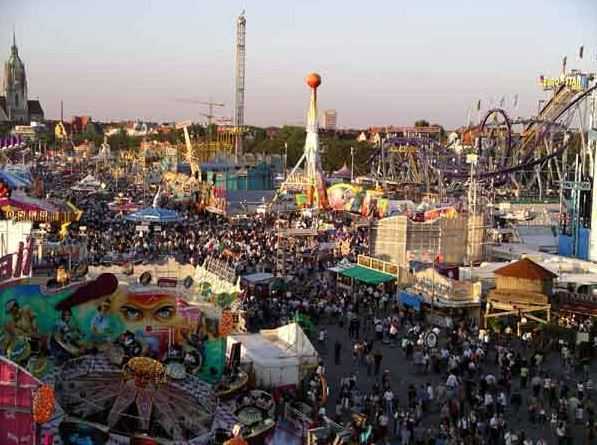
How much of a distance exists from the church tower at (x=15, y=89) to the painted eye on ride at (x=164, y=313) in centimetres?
11547

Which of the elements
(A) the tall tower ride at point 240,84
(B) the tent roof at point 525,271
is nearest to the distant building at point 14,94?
(A) the tall tower ride at point 240,84

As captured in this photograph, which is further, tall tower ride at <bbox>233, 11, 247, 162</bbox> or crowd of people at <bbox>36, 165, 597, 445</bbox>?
tall tower ride at <bbox>233, 11, 247, 162</bbox>

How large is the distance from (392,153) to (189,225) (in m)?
27.6

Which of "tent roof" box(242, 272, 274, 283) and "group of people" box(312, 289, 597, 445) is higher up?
"tent roof" box(242, 272, 274, 283)

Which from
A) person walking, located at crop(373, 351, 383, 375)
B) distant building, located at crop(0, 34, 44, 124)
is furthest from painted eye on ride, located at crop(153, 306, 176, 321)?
distant building, located at crop(0, 34, 44, 124)

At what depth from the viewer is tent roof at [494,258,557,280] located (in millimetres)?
18703

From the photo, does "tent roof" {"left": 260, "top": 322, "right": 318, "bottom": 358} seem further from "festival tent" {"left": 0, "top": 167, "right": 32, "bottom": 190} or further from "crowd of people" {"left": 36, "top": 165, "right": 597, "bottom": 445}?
"festival tent" {"left": 0, "top": 167, "right": 32, "bottom": 190}

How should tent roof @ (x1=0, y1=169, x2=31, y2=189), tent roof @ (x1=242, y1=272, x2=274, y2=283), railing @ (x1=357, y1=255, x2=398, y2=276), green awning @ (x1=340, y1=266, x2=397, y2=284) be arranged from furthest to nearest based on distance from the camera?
tent roof @ (x1=0, y1=169, x2=31, y2=189)
railing @ (x1=357, y1=255, x2=398, y2=276)
green awning @ (x1=340, y1=266, x2=397, y2=284)
tent roof @ (x1=242, y1=272, x2=274, y2=283)

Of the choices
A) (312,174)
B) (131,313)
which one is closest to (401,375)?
(131,313)

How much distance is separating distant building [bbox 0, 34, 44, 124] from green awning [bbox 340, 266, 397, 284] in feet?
356

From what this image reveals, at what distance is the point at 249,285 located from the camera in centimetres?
2062

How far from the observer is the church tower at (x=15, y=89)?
12306 cm

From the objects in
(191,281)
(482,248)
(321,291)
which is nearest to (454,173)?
(482,248)

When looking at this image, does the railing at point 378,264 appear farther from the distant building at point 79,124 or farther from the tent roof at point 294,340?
the distant building at point 79,124
